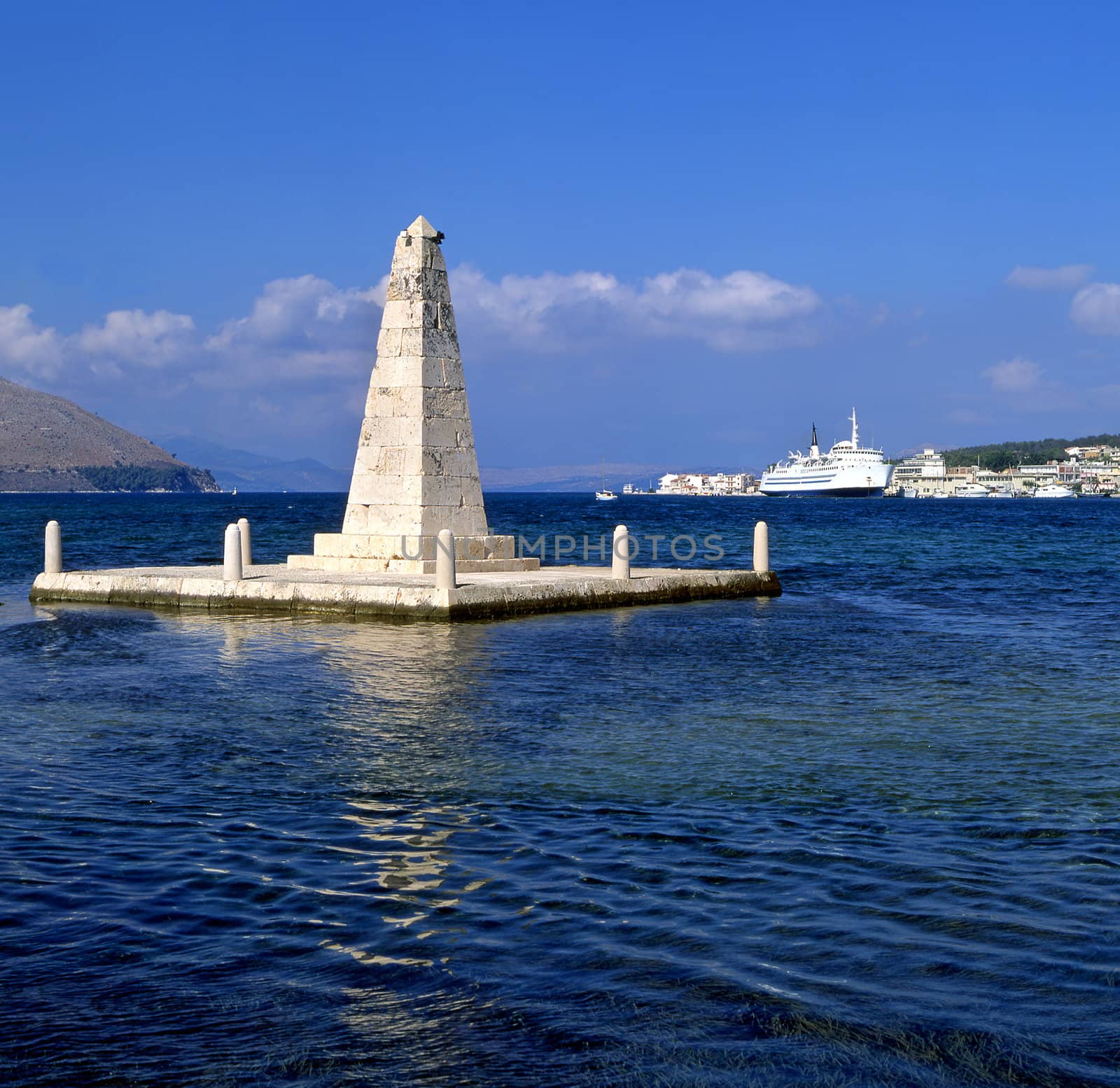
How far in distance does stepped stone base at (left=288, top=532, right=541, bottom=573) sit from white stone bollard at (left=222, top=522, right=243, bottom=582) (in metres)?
2.11

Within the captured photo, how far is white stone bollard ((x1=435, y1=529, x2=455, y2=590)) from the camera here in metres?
16.5

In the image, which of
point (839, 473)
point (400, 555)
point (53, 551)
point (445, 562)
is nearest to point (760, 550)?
point (400, 555)

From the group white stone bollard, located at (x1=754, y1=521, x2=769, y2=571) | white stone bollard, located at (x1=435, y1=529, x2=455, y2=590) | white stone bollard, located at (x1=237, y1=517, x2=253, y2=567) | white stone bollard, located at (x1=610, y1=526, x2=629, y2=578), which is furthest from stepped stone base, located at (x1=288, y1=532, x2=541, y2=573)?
white stone bollard, located at (x1=754, y1=521, x2=769, y2=571)

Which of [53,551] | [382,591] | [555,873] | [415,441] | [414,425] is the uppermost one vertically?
[414,425]

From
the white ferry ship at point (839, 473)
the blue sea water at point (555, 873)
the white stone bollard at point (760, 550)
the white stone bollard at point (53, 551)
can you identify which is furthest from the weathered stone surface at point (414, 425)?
the white ferry ship at point (839, 473)

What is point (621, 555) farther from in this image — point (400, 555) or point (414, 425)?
point (414, 425)

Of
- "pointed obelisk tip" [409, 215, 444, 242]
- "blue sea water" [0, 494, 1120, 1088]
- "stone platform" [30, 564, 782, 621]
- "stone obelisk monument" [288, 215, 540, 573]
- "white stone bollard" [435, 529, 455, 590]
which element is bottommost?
"blue sea water" [0, 494, 1120, 1088]

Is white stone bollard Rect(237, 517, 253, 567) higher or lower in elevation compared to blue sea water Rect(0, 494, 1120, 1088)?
higher

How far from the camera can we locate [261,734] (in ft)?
29.1

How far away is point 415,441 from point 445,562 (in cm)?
357

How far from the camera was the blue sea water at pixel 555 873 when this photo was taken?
12.8ft

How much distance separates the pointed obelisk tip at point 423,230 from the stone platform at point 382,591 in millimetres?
5402

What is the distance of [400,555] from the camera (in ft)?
64.5

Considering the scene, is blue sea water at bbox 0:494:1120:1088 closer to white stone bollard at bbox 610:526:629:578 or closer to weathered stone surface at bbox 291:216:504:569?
white stone bollard at bbox 610:526:629:578
